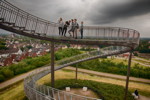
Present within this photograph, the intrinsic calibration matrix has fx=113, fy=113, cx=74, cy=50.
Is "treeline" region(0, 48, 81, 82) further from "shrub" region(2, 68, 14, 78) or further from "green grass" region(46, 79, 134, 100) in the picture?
"green grass" region(46, 79, 134, 100)

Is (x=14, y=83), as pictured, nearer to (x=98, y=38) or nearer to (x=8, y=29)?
(x=8, y=29)

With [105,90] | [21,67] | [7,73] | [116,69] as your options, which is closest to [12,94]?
[7,73]

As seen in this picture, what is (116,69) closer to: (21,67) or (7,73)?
(21,67)

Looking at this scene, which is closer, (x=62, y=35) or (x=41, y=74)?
(x=62, y=35)

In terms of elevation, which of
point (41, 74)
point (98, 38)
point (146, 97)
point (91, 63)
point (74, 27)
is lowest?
point (146, 97)

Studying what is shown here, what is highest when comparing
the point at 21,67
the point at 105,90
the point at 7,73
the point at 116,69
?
the point at 21,67

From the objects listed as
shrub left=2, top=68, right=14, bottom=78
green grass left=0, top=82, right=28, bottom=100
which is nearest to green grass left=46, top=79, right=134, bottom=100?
green grass left=0, top=82, right=28, bottom=100

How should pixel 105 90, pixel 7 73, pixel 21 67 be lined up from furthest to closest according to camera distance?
1. pixel 21 67
2. pixel 7 73
3. pixel 105 90


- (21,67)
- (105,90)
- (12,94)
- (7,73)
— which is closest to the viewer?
(12,94)

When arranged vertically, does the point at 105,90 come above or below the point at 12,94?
above

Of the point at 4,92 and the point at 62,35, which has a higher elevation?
the point at 62,35

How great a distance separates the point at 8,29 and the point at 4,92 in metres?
13.6

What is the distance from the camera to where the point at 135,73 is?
27.7m

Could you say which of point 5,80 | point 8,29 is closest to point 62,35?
point 8,29
